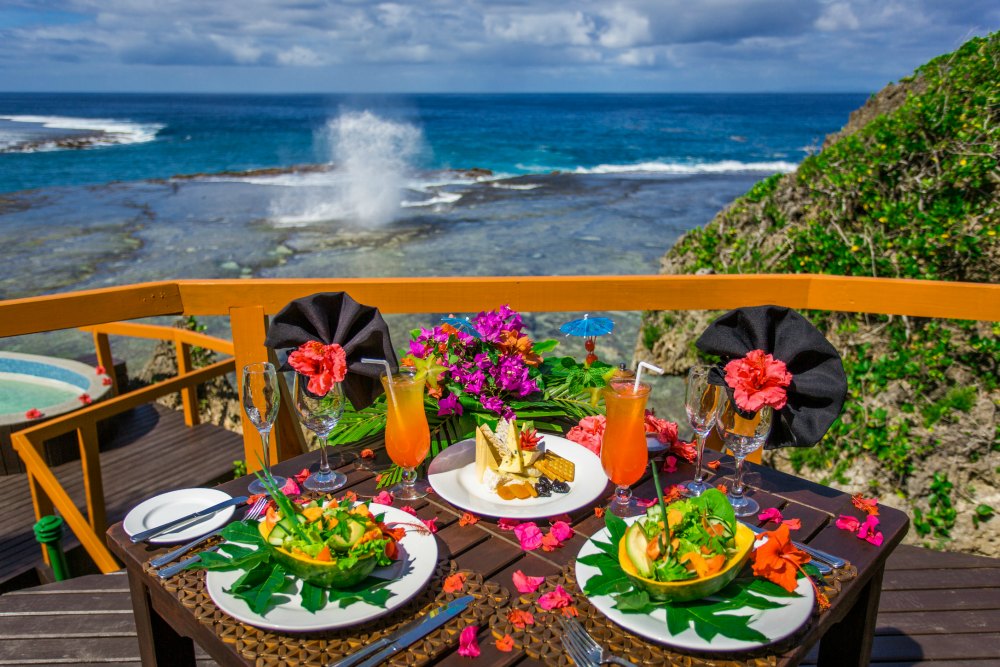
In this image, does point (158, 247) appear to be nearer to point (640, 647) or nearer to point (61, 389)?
point (61, 389)

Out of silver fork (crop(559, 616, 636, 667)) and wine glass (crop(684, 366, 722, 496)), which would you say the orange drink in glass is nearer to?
wine glass (crop(684, 366, 722, 496))

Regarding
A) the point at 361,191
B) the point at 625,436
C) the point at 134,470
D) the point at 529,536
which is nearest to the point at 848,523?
the point at 625,436

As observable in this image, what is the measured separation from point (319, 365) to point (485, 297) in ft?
2.82

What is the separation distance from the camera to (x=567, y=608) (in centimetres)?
104

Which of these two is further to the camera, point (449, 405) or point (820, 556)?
point (449, 405)

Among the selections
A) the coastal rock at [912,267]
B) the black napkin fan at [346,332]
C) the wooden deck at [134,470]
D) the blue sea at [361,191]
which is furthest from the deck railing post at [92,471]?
the blue sea at [361,191]

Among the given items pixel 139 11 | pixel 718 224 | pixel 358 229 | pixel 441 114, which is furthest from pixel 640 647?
pixel 139 11

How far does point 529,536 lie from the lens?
122cm

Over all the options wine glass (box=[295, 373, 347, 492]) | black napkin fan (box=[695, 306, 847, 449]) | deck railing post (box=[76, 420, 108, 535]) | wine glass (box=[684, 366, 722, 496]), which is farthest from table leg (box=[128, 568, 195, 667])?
deck railing post (box=[76, 420, 108, 535])

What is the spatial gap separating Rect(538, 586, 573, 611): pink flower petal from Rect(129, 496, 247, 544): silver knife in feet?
2.10

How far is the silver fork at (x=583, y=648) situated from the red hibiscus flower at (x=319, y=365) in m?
0.67

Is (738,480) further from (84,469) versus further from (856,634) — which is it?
(84,469)

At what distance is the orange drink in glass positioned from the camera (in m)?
1.28

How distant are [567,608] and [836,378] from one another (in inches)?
30.8
